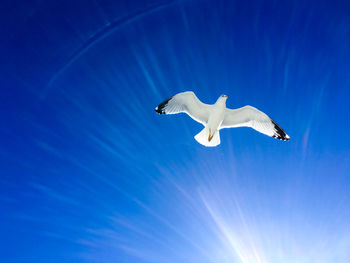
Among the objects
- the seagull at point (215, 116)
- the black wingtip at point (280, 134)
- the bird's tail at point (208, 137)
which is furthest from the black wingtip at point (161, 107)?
the black wingtip at point (280, 134)

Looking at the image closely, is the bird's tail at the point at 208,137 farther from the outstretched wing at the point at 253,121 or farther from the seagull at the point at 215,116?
the outstretched wing at the point at 253,121

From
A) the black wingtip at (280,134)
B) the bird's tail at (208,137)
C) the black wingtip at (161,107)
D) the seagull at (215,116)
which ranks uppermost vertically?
the black wingtip at (161,107)

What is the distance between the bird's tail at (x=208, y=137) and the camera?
6.17 metres

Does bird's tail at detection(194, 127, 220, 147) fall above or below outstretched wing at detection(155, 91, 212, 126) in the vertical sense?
below

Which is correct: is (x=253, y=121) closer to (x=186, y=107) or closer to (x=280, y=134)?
(x=280, y=134)

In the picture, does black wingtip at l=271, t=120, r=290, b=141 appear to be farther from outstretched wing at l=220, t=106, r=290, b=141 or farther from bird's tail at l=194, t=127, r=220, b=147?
bird's tail at l=194, t=127, r=220, b=147

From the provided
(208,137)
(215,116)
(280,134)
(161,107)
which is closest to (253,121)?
(280,134)

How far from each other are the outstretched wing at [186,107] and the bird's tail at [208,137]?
0.26 meters

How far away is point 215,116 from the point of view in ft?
20.6

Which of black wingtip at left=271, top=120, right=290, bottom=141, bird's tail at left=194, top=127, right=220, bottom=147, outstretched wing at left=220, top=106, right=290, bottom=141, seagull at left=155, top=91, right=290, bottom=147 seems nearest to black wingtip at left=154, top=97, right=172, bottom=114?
seagull at left=155, top=91, right=290, bottom=147

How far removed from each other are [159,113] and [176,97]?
584 mm

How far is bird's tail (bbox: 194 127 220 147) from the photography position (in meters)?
6.17

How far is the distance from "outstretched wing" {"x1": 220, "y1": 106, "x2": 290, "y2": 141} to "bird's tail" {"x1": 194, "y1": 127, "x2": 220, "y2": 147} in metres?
0.41

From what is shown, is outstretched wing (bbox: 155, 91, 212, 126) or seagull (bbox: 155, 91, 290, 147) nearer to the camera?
seagull (bbox: 155, 91, 290, 147)
